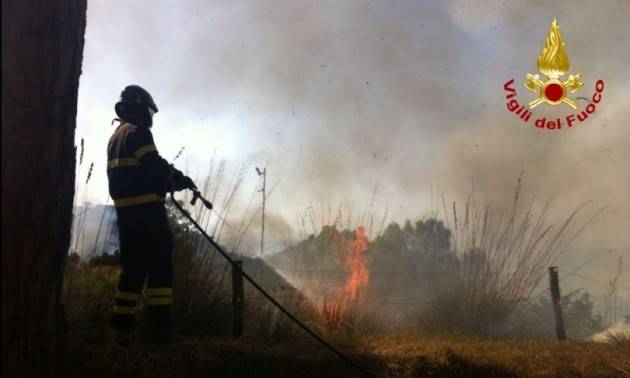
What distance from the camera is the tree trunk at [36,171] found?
232cm

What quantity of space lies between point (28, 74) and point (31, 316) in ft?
3.94

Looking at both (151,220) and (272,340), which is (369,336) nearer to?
(272,340)

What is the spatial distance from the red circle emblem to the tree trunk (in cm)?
669

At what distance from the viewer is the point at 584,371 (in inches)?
194

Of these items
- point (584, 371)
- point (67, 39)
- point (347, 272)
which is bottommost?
point (584, 371)

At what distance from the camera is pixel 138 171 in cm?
458

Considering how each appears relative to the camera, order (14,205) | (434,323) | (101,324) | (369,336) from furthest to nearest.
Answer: (434,323) < (369,336) < (101,324) < (14,205)

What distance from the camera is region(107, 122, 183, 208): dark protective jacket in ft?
14.9

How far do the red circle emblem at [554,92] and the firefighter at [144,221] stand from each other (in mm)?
5674

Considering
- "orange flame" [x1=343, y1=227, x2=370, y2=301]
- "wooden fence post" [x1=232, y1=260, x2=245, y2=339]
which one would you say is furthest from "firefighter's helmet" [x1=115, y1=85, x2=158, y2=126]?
"orange flame" [x1=343, y1=227, x2=370, y2=301]

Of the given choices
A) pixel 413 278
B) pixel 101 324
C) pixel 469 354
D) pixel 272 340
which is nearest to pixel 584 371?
pixel 469 354

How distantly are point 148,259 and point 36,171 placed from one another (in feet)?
7.24

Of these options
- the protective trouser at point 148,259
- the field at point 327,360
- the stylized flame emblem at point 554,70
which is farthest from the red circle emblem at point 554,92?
the protective trouser at point 148,259

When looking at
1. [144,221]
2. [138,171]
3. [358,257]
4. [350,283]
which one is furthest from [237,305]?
[358,257]
